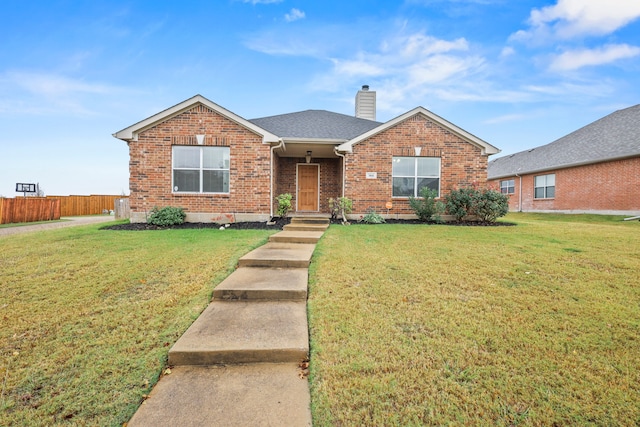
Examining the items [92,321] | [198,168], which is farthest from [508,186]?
[92,321]

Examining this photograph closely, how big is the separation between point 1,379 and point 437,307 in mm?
3949

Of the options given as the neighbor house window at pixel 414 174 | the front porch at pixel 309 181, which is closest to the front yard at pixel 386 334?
the neighbor house window at pixel 414 174

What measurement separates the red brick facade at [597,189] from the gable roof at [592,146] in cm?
53

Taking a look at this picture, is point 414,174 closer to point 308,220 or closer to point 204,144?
point 308,220

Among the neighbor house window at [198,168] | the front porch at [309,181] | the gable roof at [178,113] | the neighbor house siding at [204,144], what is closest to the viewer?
the gable roof at [178,113]

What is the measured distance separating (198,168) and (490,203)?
11044 millimetres

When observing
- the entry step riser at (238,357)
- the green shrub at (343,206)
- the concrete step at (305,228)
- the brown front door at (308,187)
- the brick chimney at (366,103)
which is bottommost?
the entry step riser at (238,357)

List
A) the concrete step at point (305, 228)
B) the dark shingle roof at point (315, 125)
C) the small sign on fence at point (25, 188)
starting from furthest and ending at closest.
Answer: the small sign on fence at point (25, 188) → the dark shingle roof at point (315, 125) → the concrete step at point (305, 228)

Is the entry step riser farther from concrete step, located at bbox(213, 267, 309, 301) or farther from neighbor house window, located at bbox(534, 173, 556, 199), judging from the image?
neighbor house window, located at bbox(534, 173, 556, 199)

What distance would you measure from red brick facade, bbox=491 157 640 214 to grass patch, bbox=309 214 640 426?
388 inches

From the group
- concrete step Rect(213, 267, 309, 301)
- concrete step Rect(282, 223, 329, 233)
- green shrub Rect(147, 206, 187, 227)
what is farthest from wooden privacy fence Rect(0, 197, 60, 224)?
concrete step Rect(213, 267, 309, 301)

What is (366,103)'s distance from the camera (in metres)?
16.4

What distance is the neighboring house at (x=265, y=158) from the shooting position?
10.2 meters

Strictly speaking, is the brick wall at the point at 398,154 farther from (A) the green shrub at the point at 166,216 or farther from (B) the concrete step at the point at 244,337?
(B) the concrete step at the point at 244,337
